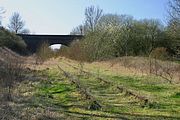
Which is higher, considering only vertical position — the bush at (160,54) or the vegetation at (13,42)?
the vegetation at (13,42)

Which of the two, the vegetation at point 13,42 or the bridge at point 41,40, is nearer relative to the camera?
the vegetation at point 13,42

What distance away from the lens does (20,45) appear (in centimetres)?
8600

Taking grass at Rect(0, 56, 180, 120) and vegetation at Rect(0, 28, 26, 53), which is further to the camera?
vegetation at Rect(0, 28, 26, 53)

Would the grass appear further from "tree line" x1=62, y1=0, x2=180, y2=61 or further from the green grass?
"tree line" x1=62, y1=0, x2=180, y2=61

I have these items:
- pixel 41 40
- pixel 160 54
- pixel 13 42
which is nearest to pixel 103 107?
Answer: pixel 160 54

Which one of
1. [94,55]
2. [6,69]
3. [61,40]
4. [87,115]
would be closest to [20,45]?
[61,40]

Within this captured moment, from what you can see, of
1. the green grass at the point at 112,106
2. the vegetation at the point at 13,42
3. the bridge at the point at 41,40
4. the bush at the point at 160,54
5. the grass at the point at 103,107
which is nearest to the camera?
the grass at the point at 103,107

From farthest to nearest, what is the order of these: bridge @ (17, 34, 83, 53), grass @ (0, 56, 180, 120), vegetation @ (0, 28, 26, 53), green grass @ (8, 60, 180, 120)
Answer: bridge @ (17, 34, 83, 53) → vegetation @ (0, 28, 26, 53) → green grass @ (8, 60, 180, 120) → grass @ (0, 56, 180, 120)

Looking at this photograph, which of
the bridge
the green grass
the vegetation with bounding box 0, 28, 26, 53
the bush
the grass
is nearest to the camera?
the grass

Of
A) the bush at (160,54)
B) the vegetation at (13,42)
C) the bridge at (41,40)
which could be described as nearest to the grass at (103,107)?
the bush at (160,54)

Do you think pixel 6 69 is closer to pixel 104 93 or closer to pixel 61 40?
pixel 104 93

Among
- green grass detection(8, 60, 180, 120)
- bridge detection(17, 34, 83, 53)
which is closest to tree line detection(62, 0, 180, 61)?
bridge detection(17, 34, 83, 53)

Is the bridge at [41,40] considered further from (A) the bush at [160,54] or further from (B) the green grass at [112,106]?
(B) the green grass at [112,106]

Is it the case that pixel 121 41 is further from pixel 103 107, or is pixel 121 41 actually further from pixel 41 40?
pixel 103 107
